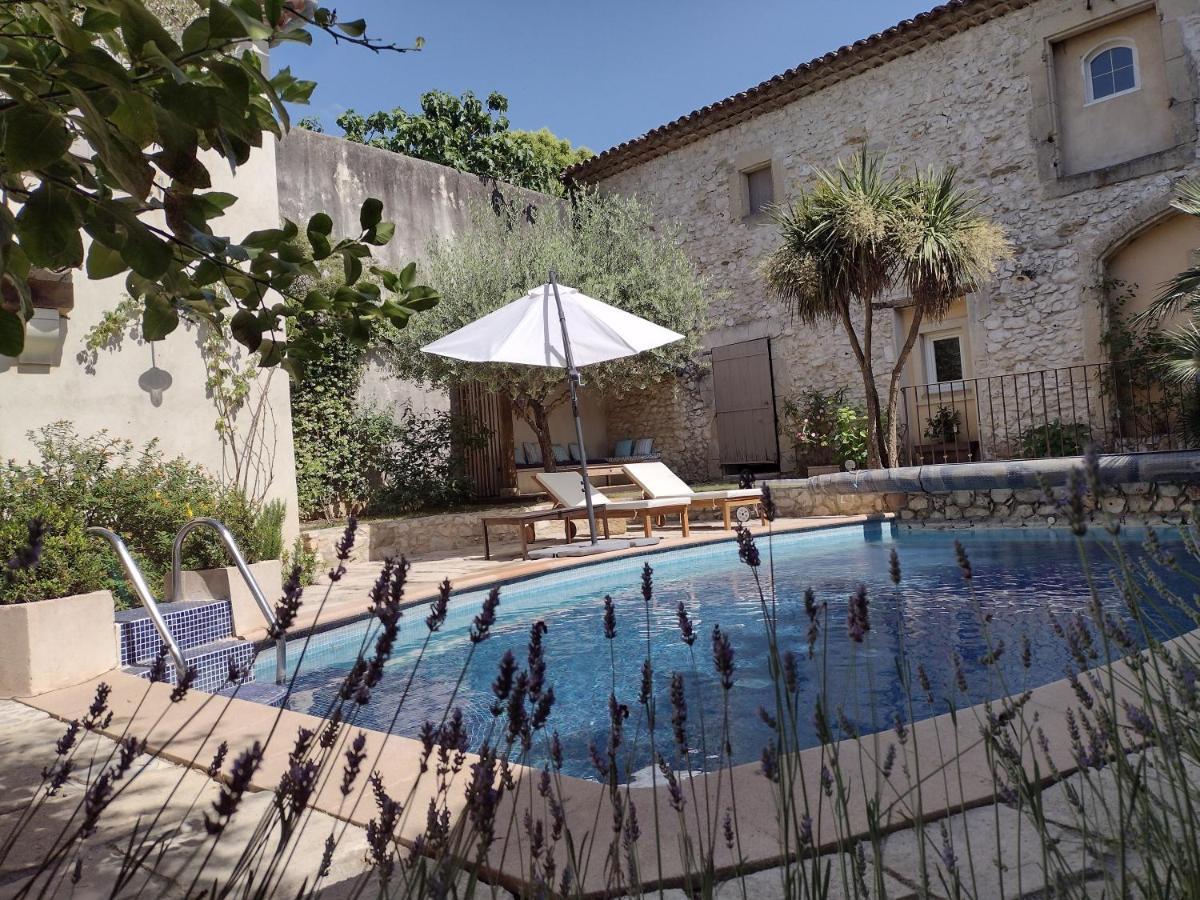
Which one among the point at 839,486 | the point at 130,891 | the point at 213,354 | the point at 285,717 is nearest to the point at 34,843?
the point at 130,891

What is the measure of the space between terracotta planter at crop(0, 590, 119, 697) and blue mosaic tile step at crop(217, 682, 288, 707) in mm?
611

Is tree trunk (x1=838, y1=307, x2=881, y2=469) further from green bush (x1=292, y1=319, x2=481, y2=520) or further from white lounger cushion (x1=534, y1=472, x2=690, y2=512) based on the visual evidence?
green bush (x1=292, y1=319, x2=481, y2=520)

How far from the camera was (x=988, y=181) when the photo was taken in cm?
1030

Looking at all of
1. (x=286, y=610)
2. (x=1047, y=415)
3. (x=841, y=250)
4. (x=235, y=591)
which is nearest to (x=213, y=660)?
(x=235, y=591)

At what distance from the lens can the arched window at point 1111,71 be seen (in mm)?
9414

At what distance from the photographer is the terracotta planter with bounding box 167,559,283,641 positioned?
4.90m

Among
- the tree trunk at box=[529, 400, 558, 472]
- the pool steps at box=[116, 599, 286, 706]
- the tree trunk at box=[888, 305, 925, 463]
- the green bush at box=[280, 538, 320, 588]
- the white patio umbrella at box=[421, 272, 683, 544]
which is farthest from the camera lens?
the tree trunk at box=[529, 400, 558, 472]

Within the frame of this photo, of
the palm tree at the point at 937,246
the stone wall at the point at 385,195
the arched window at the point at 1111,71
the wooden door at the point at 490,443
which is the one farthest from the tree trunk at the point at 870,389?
the stone wall at the point at 385,195

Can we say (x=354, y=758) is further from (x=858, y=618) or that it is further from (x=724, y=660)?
(x=858, y=618)

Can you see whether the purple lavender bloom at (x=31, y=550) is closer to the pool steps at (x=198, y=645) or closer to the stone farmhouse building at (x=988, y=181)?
the pool steps at (x=198, y=645)

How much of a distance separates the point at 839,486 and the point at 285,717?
7140mm

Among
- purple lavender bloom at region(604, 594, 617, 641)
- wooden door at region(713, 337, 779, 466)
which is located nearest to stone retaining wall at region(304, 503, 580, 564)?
wooden door at region(713, 337, 779, 466)

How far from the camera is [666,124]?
12930 millimetres

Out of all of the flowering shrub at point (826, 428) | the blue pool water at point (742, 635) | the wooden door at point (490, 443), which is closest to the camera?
the blue pool water at point (742, 635)
